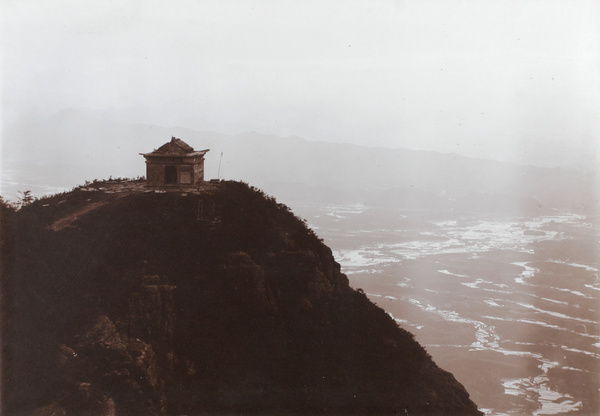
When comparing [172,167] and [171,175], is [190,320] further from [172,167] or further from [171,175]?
[172,167]

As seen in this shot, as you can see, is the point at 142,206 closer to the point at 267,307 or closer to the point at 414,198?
the point at 267,307

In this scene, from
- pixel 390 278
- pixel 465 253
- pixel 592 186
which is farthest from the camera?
pixel 592 186

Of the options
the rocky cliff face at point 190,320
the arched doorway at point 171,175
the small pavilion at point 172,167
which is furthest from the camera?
the arched doorway at point 171,175

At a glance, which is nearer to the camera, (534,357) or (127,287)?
(127,287)

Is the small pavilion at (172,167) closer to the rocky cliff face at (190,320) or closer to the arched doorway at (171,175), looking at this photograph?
the arched doorway at (171,175)

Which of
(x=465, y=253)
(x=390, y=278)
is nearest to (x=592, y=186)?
(x=465, y=253)

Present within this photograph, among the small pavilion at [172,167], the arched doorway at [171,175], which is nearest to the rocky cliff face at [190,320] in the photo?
the small pavilion at [172,167]

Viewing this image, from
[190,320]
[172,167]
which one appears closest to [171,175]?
[172,167]
